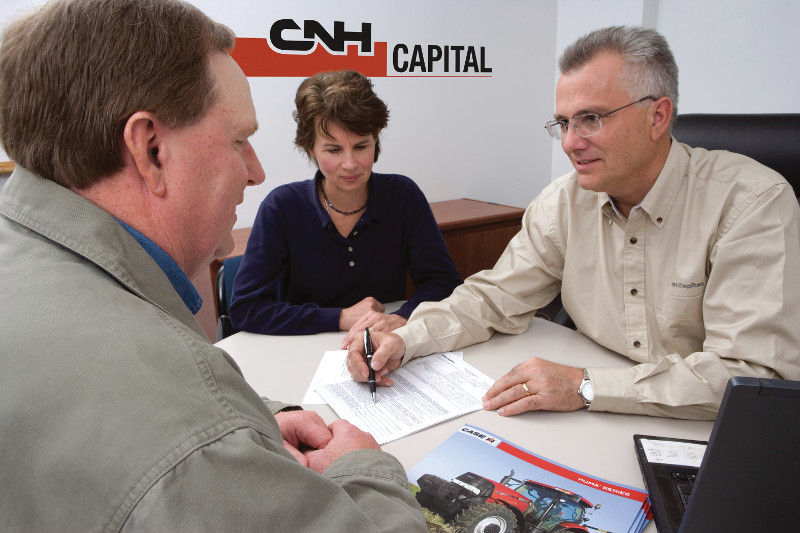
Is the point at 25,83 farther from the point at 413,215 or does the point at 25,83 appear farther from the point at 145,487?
the point at 413,215

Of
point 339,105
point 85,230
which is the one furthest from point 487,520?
point 339,105

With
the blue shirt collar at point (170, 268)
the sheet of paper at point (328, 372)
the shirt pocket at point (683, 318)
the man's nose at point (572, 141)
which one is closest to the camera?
the blue shirt collar at point (170, 268)

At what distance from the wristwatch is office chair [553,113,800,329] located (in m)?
0.59

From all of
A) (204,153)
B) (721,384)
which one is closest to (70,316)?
(204,153)

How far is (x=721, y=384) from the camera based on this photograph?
43.9 inches

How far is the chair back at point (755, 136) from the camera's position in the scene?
1.60 m

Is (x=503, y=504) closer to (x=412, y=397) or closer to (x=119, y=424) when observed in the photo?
(x=412, y=397)

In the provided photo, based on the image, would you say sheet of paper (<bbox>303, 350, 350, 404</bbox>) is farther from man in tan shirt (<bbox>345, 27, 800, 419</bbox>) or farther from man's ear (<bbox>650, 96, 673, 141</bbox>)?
man's ear (<bbox>650, 96, 673, 141</bbox>)

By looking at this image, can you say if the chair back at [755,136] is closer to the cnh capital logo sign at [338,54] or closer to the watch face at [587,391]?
the watch face at [587,391]

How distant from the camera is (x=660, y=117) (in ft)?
4.64

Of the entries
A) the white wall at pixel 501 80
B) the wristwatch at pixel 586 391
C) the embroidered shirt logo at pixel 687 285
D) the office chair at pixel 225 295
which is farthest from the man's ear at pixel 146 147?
the white wall at pixel 501 80

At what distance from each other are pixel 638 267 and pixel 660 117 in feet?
1.27

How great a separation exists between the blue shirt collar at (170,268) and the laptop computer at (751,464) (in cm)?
70

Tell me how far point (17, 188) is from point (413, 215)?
1.47 metres
